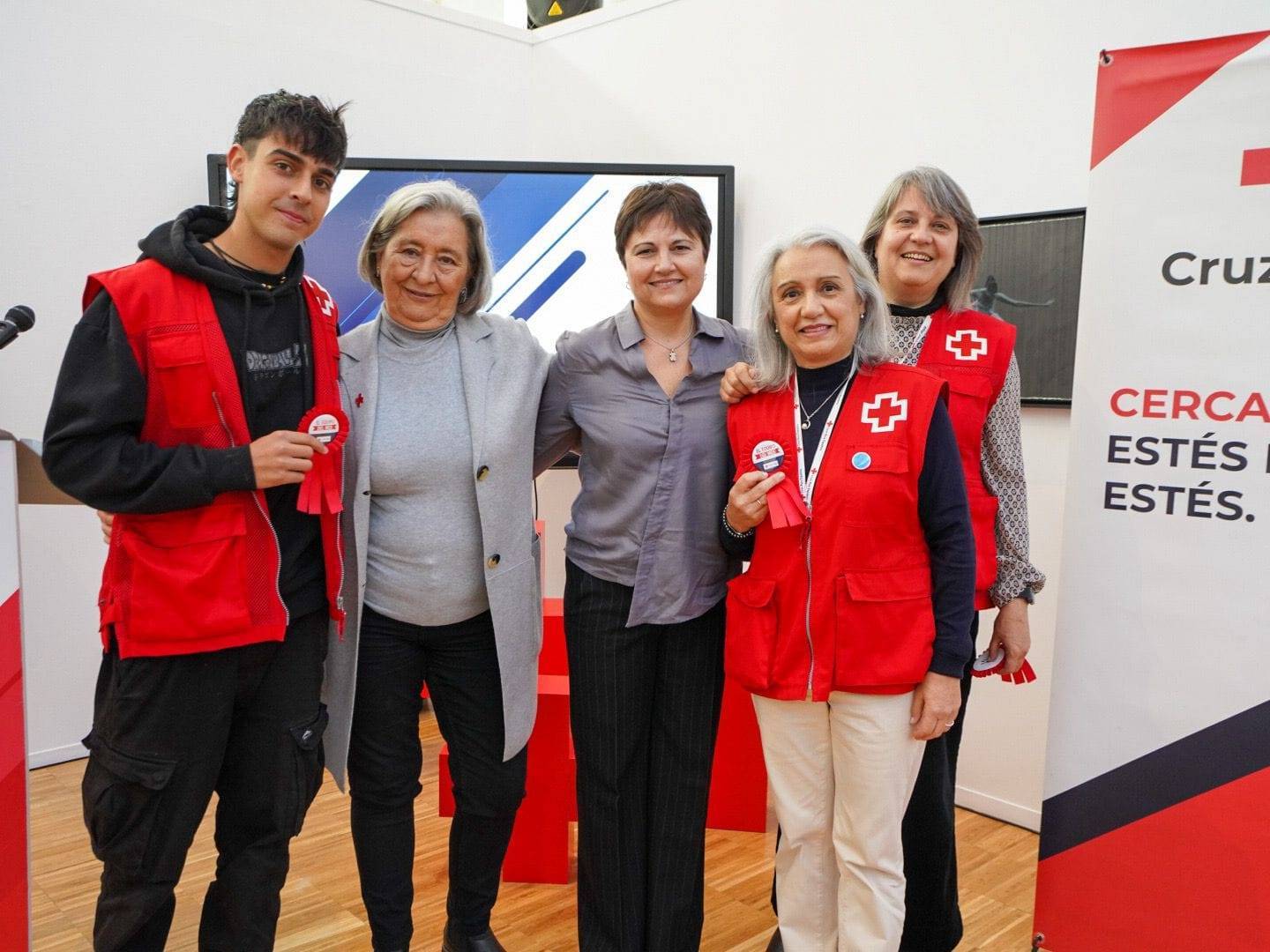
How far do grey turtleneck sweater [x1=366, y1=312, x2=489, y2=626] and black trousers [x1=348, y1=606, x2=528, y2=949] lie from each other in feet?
0.22

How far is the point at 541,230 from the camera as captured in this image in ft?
13.1

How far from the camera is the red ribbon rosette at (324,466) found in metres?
1.68

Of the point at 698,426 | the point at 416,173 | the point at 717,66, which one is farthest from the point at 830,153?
the point at 698,426

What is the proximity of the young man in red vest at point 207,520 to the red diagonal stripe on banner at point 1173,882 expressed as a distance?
1621 mm

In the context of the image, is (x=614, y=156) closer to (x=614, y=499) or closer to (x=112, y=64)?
(x=112, y=64)

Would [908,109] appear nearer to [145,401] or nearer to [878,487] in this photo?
[878,487]

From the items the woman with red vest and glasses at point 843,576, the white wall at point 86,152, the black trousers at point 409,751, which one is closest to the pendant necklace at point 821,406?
the woman with red vest and glasses at point 843,576

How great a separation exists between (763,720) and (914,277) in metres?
0.92

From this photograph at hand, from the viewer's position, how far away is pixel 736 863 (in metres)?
2.88

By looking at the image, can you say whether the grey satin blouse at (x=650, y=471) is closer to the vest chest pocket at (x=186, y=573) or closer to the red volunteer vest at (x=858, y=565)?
the red volunteer vest at (x=858, y=565)

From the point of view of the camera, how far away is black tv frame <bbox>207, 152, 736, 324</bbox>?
379 cm

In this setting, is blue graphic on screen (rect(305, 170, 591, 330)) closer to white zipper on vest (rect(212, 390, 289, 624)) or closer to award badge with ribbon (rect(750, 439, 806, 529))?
white zipper on vest (rect(212, 390, 289, 624))

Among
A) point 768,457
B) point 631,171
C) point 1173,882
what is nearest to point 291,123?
point 768,457

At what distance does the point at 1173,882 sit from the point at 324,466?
1.85 metres
